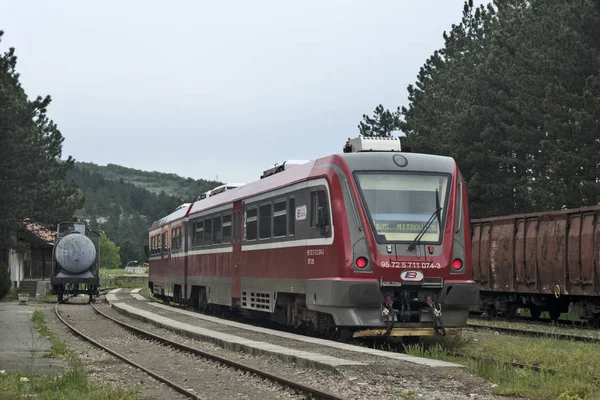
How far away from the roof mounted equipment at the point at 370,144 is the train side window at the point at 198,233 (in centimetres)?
978

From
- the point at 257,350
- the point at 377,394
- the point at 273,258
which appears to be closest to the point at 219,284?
the point at 273,258

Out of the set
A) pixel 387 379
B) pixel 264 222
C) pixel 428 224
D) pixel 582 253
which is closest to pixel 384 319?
pixel 428 224

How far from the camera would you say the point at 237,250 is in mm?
22188

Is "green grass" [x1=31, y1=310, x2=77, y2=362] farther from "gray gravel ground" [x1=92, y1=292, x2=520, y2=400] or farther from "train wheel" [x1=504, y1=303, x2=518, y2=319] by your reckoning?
"train wheel" [x1=504, y1=303, x2=518, y2=319]

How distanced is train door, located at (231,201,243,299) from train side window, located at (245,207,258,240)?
1.74ft

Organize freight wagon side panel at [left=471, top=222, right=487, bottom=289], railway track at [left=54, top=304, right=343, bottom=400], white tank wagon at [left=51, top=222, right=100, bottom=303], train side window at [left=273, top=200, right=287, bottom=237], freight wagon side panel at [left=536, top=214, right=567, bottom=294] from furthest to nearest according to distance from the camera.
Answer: white tank wagon at [left=51, top=222, right=100, bottom=303] < freight wagon side panel at [left=471, top=222, right=487, bottom=289] < freight wagon side panel at [left=536, top=214, right=567, bottom=294] < train side window at [left=273, top=200, right=287, bottom=237] < railway track at [left=54, top=304, right=343, bottom=400]

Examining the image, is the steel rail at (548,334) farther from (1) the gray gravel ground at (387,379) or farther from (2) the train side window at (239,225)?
(2) the train side window at (239,225)

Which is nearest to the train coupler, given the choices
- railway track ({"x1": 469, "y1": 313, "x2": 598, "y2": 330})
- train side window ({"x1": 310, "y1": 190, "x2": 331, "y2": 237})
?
train side window ({"x1": 310, "y1": 190, "x2": 331, "y2": 237})

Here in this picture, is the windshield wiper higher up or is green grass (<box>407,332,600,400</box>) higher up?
the windshield wiper

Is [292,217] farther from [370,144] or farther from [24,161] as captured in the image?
[24,161]

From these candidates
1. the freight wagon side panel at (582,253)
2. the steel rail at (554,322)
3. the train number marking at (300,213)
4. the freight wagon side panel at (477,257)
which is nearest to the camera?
the train number marking at (300,213)

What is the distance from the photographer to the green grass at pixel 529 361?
10.7 meters

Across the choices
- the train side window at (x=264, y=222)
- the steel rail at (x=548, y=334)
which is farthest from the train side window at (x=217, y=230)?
the steel rail at (x=548, y=334)

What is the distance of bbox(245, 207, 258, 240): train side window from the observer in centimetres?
2083
